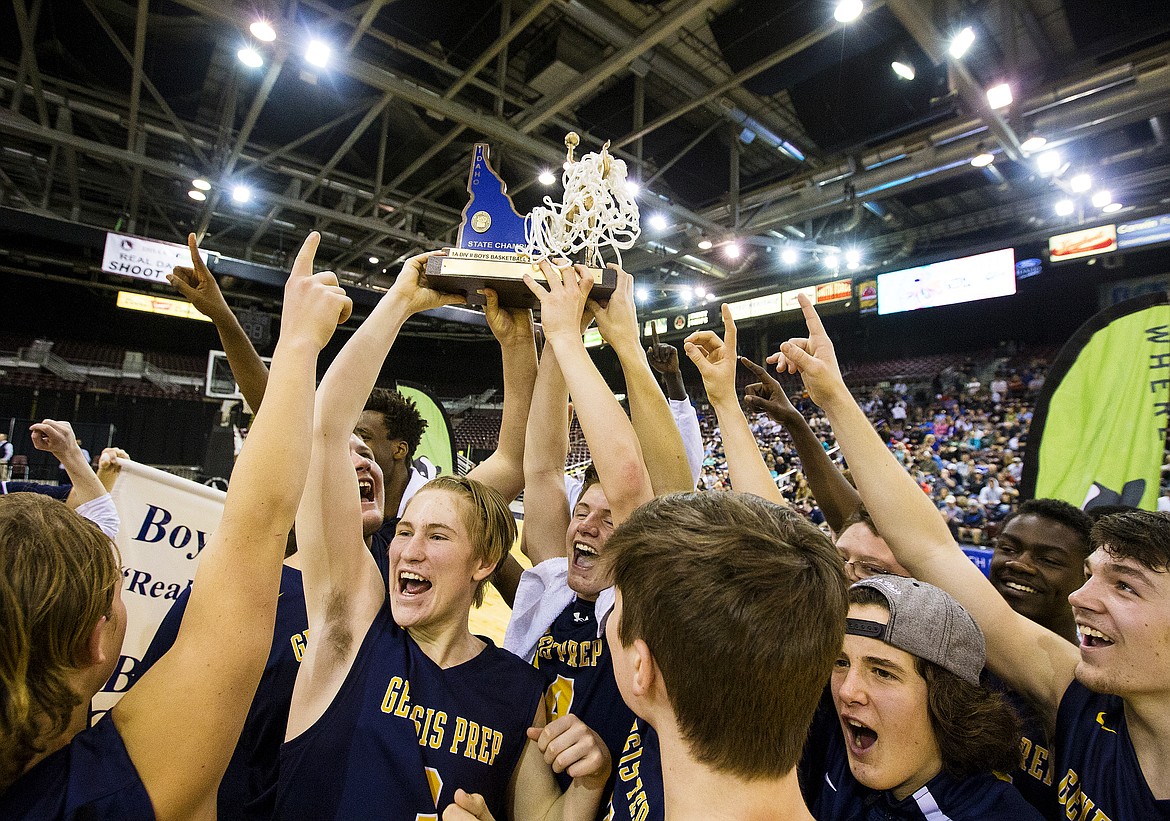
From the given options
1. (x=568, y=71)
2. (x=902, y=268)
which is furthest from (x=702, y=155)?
(x=902, y=268)

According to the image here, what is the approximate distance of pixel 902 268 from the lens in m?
14.1

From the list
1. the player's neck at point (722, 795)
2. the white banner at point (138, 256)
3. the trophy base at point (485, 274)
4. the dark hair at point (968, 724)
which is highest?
the white banner at point (138, 256)

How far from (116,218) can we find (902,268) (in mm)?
18975

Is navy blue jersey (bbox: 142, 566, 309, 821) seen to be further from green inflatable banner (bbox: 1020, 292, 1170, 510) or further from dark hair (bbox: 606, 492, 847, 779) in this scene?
green inflatable banner (bbox: 1020, 292, 1170, 510)

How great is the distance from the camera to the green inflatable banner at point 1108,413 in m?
3.34

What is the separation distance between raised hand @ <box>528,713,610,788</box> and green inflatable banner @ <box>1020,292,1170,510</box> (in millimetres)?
3494

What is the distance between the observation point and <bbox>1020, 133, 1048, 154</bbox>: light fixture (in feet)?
27.7

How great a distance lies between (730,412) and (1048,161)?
454 inches

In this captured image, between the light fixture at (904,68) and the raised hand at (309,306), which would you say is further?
the light fixture at (904,68)

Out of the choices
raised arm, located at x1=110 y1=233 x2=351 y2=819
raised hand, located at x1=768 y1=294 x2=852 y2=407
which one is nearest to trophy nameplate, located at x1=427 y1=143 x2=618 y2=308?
raised hand, located at x1=768 y1=294 x2=852 y2=407

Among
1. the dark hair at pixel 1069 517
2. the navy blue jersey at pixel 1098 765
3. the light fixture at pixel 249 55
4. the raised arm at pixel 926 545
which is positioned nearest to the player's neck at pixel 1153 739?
the navy blue jersey at pixel 1098 765

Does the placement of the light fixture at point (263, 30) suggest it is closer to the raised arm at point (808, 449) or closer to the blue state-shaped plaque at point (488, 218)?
the blue state-shaped plaque at point (488, 218)

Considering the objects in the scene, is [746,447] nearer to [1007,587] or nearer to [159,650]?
[1007,587]

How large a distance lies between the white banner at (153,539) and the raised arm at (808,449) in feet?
8.38
